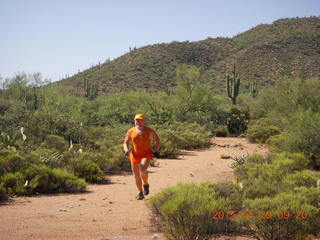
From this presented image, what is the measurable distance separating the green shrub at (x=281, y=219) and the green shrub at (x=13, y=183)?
218 inches

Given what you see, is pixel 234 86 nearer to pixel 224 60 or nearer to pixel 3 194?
pixel 224 60

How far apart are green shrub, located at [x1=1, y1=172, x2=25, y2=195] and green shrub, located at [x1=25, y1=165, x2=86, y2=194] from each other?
0.64 ft

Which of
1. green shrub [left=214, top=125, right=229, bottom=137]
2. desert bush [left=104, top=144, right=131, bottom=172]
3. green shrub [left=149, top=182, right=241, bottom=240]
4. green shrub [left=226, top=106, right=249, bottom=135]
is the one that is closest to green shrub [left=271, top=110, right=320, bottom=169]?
desert bush [left=104, top=144, right=131, bottom=172]

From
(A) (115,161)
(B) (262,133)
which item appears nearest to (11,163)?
(A) (115,161)

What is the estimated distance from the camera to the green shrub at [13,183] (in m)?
8.80

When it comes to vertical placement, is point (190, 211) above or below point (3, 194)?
above

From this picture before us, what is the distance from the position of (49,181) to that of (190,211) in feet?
18.0

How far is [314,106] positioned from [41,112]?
52.7ft

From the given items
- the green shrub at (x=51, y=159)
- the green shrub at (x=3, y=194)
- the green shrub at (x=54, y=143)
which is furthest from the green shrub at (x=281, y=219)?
the green shrub at (x=54, y=143)

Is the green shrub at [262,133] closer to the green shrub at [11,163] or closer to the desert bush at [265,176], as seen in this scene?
the desert bush at [265,176]

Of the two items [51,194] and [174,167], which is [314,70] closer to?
[174,167]

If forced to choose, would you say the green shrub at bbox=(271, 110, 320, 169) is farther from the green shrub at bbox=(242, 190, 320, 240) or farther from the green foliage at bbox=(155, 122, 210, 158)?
the green shrub at bbox=(242, 190, 320, 240)

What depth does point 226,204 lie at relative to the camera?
5.79 m

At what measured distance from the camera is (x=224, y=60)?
225 feet
